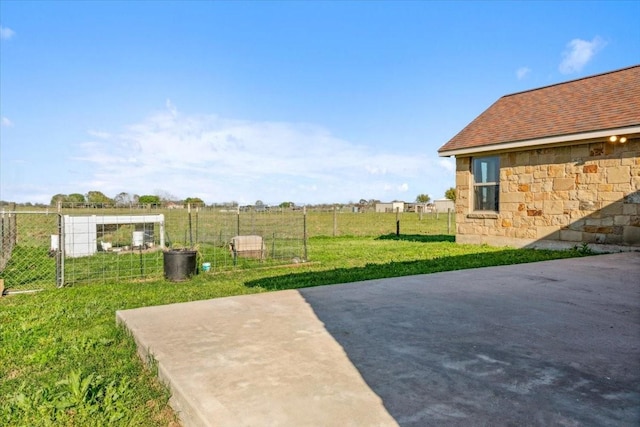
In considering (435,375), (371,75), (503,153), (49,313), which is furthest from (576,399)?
(371,75)

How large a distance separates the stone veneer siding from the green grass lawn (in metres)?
0.92

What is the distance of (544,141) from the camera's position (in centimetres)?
970

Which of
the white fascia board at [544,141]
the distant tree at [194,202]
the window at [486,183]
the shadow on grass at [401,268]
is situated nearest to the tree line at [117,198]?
the distant tree at [194,202]

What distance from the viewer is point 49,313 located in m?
4.96

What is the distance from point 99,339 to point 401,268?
5205 millimetres

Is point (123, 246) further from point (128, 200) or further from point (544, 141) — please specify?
point (544, 141)

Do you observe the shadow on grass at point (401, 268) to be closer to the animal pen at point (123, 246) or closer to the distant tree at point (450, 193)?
the animal pen at point (123, 246)

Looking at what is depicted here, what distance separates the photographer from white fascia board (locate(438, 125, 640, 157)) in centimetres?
842

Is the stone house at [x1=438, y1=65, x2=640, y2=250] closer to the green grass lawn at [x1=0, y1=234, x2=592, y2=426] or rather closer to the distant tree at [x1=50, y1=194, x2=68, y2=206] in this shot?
the green grass lawn at [x1=0, y1=234, x2=592, y2=426]

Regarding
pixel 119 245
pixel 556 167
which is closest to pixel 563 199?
pixel 556 167

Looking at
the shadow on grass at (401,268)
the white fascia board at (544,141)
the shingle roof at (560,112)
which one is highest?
the shingle roof at (560,112)

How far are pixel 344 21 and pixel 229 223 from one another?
24.0 ft

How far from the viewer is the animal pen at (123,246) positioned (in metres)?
7.84

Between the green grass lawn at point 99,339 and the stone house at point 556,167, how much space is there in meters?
1.13
